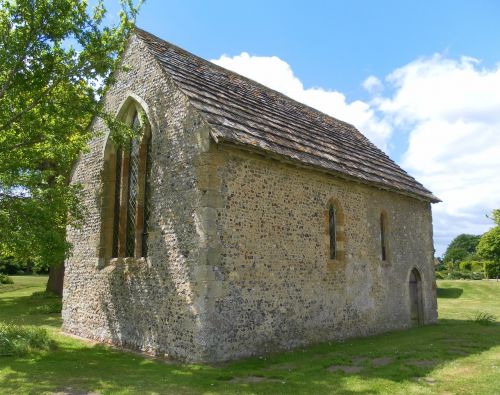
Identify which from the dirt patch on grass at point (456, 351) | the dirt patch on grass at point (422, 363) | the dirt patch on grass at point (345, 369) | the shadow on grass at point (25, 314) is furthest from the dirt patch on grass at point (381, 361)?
the shadow on grass at point (25, 314)

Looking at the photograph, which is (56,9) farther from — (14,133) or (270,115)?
(270,115)

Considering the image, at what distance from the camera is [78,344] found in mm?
12711

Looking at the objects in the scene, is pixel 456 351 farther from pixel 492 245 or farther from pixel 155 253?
pixel 492 245

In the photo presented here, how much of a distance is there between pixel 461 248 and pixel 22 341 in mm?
130889

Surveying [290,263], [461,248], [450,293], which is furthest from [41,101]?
[461,248]

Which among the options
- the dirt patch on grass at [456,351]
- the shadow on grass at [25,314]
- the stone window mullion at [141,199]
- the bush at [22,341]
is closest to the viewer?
the bush at [22,341]

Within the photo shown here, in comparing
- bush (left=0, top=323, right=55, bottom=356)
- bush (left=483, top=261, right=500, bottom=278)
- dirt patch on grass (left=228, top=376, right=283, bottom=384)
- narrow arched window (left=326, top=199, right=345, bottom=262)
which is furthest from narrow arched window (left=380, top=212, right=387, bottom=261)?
bush (left=483, top=261, right=500, bottom=278)

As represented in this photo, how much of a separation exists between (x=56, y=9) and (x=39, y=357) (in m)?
8.68

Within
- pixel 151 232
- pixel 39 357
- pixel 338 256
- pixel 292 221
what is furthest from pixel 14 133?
pixel 338 256

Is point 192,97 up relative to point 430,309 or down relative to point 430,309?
up

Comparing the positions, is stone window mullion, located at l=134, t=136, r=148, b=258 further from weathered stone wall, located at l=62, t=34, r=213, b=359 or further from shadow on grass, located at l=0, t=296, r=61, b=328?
shadow on grass, located at l=0, t=296, r=61, b=328

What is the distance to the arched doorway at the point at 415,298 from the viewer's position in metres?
18.3

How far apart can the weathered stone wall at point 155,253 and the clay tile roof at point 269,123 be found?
59cm

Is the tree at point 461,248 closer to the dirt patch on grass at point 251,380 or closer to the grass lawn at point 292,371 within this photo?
the grass lawn at point 292,371
